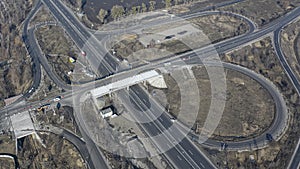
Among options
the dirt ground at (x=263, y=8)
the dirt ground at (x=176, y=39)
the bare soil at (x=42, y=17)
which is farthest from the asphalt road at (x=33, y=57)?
the dirt ground at (x=263, y=8)

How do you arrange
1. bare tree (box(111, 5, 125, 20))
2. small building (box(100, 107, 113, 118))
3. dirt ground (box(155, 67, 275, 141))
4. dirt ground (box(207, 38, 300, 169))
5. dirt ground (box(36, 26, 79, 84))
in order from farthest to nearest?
1. bare tree (box(111, 5, 125, 20))
2. dirt ground (box(36, 26, 79, 84))
3. small building (box(100, 107, 113, 118))
4. dirt ground (box(155, 67, 275, 141))
5. dirt ground (box(207, 38, 300, 169))

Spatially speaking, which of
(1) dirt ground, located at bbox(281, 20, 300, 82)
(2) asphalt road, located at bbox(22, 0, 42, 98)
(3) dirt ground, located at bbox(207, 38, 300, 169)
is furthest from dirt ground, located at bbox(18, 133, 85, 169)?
(1) dirt ground, located at bbox(281, 20, 300, 82)

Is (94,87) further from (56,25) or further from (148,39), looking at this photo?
(56,25)

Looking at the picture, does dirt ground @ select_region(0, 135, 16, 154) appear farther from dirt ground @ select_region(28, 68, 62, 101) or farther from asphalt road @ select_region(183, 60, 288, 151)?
asphalt road @ select_region(183, 60, 288, 151)

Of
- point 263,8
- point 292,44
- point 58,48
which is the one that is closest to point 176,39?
point 58,48

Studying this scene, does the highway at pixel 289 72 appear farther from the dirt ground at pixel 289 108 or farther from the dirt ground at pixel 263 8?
the dirt ground at pixel 263 8

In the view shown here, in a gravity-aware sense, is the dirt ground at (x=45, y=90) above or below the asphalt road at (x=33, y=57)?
below
